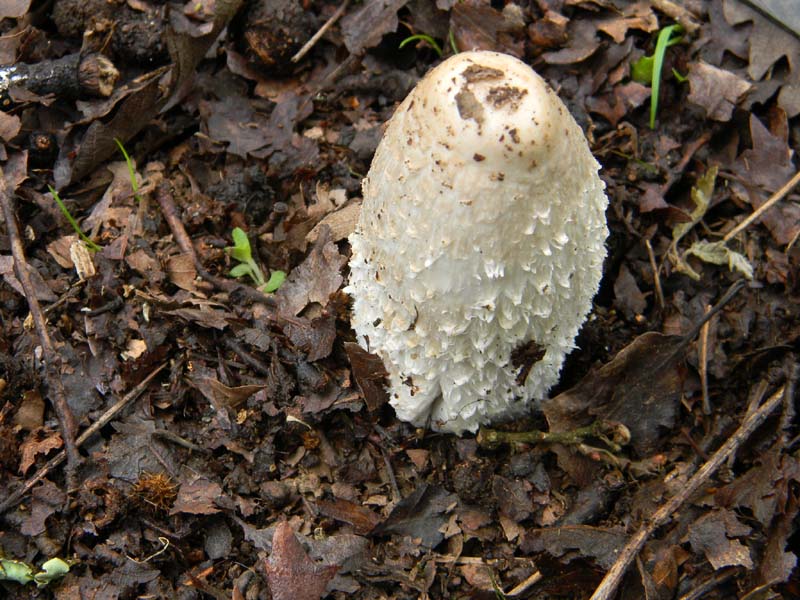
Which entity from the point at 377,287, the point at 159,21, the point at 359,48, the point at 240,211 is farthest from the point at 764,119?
the point at 159,21

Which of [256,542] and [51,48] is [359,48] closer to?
[51,48]

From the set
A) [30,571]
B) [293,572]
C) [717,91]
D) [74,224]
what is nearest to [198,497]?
[293,572]

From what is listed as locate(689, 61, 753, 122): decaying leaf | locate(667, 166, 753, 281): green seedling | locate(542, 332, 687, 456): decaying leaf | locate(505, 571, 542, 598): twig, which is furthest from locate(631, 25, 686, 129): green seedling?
locate(505, 571, 542, 598): twig

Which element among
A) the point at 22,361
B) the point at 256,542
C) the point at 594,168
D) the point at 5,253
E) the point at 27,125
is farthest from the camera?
the point at 27,125

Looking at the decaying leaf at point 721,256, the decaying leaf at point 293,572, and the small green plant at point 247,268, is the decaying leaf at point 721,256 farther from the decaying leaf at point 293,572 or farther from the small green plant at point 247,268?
the decaying leaf at point 293,572

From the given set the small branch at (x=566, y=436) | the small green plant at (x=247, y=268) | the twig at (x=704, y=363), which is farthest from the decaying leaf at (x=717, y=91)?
the small green plant at (x=247, y=268)

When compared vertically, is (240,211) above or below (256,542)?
above

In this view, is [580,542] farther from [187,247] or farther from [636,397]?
[187,247]
